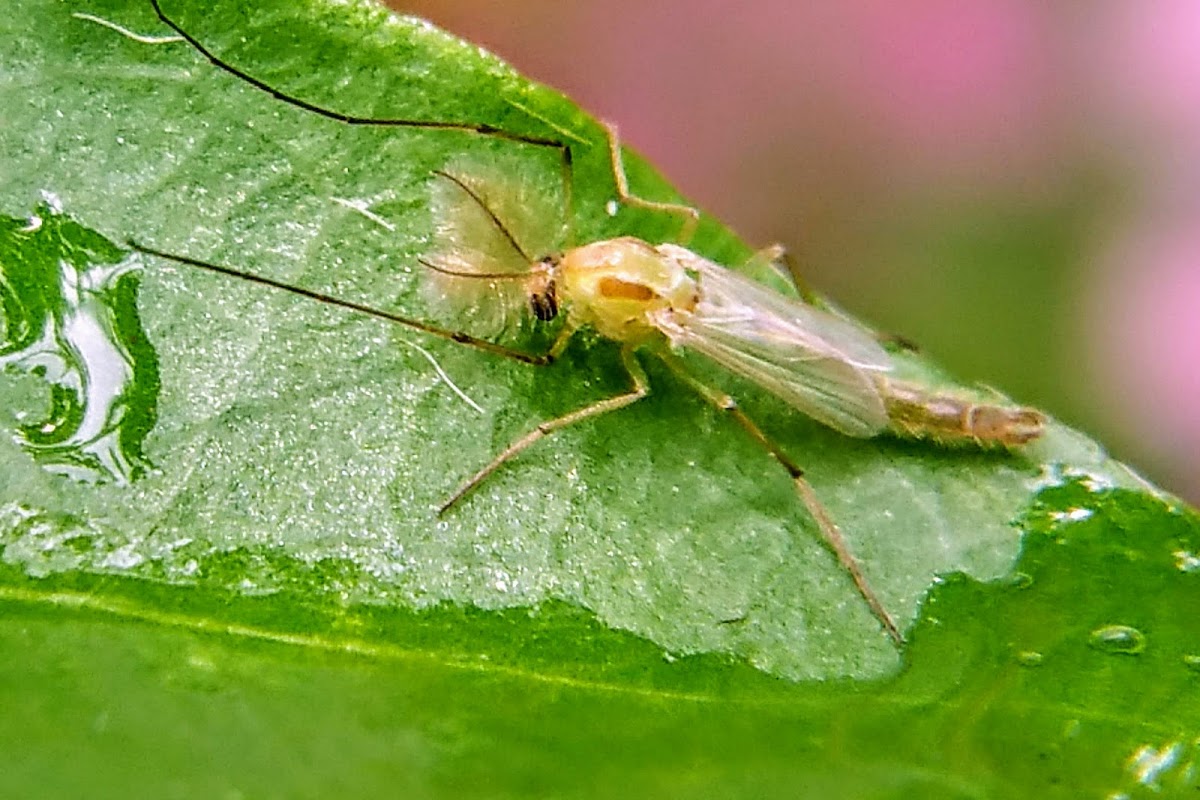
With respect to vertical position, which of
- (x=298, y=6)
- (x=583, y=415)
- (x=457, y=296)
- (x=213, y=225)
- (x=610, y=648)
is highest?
(x=298, y=6)

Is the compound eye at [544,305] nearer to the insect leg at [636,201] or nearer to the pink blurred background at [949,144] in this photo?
the insect leg at [636,201]

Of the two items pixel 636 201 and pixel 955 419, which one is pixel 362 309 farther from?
pixel 955 419

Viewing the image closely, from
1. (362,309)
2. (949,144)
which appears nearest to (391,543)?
(362,309)

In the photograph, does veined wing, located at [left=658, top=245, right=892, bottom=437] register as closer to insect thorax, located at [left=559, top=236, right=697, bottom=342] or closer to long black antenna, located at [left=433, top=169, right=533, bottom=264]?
insect thorax, located at [left=559, top=236, right=697, bottom=342]

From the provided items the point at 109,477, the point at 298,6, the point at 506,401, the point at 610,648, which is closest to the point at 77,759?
the point at 109,477

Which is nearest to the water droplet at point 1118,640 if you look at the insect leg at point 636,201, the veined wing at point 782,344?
the veined wing at point 782,344

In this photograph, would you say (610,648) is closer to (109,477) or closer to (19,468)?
(109,477)
